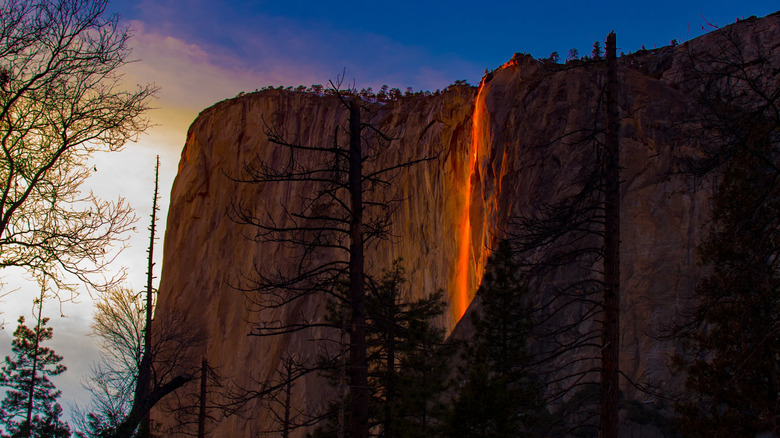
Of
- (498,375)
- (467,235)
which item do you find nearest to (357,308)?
(498,375)

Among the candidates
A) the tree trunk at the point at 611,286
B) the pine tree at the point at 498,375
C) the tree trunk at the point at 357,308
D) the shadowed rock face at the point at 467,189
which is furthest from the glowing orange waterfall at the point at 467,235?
the tree trunk at the point at 357,308

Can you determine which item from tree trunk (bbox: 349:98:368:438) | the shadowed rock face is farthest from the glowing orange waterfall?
tree trunk (bbox: 349:98:368:438)

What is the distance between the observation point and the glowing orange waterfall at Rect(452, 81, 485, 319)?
31.8m

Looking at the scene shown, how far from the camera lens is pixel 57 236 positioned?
8.22 metres

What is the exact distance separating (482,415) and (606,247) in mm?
6121

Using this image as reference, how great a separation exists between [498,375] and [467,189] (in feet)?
60.6

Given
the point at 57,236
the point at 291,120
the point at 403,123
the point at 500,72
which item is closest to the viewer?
the point at 57,236

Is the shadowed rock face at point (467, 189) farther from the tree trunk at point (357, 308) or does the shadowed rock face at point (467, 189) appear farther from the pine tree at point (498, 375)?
the tree trunk at point (357, 308)

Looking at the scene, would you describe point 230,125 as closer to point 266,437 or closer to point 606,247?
point 266,437

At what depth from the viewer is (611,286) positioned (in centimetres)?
966

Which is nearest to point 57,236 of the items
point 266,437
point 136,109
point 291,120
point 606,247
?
point 136,109

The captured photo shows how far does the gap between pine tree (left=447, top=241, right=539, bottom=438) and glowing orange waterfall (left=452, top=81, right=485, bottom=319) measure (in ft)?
33.7

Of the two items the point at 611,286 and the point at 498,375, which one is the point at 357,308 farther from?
the point at 498,375

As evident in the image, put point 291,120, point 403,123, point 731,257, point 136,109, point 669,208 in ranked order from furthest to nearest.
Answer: point 291,120 → point 403,123 → point 669,208 → point 731,257 → point 136,109
